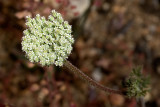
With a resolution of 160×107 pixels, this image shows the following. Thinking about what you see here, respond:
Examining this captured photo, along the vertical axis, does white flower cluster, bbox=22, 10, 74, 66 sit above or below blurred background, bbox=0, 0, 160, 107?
below

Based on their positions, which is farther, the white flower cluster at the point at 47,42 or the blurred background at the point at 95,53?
the blurred background at the point at 95,53

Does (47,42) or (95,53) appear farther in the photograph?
(95,53)

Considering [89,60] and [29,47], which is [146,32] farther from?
[29,47]

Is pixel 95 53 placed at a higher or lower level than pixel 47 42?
higher

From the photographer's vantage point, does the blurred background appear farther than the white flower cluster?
Yes
